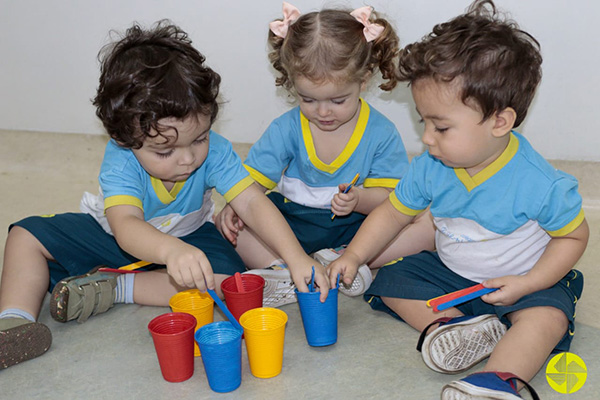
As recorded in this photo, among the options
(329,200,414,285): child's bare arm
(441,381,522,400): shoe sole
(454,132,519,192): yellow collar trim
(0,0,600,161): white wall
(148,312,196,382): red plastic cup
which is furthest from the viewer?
(0,0,600,161): white wall

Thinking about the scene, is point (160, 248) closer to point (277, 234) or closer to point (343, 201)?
point (277, 234)

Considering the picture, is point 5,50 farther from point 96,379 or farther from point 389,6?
point 96,379

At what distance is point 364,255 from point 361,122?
1.33ft

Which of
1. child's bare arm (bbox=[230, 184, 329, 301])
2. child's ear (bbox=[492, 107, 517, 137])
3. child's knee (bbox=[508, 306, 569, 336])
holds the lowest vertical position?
child's knee (bbox=[508, 306, 569, 336])

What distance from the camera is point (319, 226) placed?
1664 millimetres

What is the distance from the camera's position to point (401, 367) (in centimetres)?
120

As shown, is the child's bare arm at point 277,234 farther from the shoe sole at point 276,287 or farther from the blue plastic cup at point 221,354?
the blue plastic cup at point 221,354

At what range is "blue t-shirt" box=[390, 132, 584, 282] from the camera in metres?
1.18

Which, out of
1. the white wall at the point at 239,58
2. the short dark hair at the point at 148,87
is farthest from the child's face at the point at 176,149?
the white wall at the point at 239,58

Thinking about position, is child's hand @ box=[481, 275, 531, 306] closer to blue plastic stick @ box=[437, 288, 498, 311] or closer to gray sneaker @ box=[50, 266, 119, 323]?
blue plastic stick @ box=[437, 288, 498, 311]

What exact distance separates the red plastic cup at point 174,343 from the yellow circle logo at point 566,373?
633mm

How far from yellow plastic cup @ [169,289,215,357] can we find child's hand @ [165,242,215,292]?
2.4 inches

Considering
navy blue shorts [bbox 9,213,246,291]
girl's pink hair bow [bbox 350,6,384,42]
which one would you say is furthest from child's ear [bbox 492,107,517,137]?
navy blue shorts [bbox 9,213,246,291]

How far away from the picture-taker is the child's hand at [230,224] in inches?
62.6
